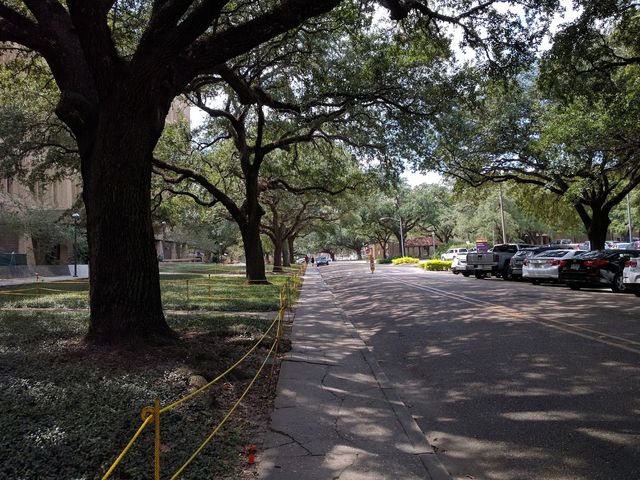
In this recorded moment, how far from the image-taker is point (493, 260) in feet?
92.0

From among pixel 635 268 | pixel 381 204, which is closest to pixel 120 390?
pixel 635 268

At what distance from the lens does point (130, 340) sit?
715 cm

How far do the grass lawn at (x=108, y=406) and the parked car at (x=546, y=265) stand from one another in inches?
662

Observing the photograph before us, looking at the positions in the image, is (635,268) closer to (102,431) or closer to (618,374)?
(618,374)

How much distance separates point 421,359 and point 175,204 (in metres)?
25.0

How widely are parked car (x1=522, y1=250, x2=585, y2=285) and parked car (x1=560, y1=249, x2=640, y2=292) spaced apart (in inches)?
35.4

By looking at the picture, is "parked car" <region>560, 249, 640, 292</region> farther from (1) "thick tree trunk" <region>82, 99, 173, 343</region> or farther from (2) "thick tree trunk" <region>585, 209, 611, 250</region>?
(1) "thick tree trunk" <region>82, 99, 173, 343</region>

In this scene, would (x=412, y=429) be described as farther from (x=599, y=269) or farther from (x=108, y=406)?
(x=599, y=269)

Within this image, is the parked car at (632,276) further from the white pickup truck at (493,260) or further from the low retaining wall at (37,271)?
the low retaining wall at (37,271)

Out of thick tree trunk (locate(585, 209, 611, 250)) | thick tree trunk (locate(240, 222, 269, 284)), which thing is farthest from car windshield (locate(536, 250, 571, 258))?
thick tree trunk (locate(240, 222, 269, 284))

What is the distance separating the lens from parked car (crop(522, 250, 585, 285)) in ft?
70.0

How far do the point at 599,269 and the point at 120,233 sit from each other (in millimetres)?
17171

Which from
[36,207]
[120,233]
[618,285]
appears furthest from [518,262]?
[36,207]

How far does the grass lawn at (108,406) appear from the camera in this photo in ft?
12.4
